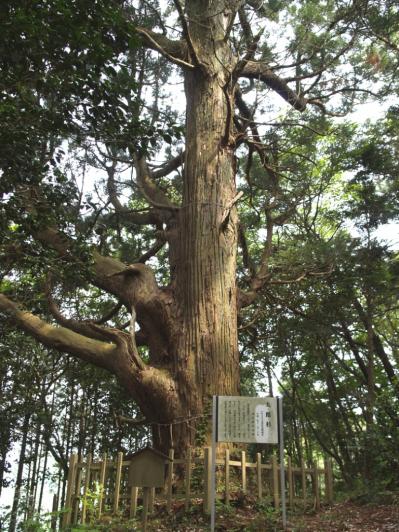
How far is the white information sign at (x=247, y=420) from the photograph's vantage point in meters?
4.90

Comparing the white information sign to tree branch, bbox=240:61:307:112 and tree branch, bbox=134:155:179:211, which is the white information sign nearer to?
tree branch, bbox=134:155:179:211

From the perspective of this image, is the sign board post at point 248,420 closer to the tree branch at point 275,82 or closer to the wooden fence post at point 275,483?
the wooden fence post at point 275,483

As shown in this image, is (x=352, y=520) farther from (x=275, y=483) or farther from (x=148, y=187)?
(x=148, y=187)

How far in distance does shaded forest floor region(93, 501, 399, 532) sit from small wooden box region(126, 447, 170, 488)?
54cm

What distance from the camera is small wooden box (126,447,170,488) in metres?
4.45

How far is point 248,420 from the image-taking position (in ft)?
16.3

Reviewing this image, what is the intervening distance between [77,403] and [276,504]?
9.01 metres

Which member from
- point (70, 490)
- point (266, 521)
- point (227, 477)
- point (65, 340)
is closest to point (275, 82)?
point (65, 340)

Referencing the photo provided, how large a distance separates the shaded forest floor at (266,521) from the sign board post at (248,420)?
472 millimetres

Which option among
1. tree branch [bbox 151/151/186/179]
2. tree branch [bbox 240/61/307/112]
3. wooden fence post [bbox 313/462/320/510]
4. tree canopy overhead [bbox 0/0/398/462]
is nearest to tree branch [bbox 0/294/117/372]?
tree canopy overhead [bbox 0/0/398/462]

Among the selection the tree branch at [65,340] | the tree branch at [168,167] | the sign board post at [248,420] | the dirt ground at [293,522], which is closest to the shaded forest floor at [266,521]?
the dirt ground at [293,522]

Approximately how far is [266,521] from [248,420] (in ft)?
3.07

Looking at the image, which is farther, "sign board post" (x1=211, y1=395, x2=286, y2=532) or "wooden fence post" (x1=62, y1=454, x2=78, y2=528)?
"wooden fence post" (x1=62, y1=454, x2=78, y2=528)

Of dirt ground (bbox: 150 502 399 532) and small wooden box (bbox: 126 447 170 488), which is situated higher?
small wooden box (bbox: 126 447 170 488)
